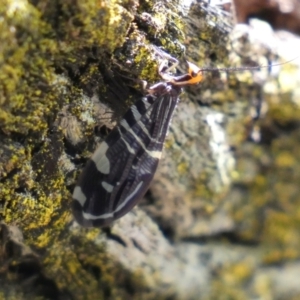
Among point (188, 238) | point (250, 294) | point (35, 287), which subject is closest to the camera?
point (35, 287)

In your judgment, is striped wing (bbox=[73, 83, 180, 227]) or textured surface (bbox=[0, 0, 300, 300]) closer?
textured surface (bbox=[0, 0, 300, 300])

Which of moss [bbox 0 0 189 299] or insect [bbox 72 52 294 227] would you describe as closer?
moss [bbox 0 0 189 299]

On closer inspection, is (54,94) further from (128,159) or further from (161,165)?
(161,165)

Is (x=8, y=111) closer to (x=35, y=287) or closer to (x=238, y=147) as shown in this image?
(x=35, y=287)

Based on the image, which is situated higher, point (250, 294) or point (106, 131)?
point (106, 131)

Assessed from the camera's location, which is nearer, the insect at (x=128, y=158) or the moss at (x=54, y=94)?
the moss at (x=54, y=94)

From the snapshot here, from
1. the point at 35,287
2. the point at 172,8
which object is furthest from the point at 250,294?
the point at 172,8

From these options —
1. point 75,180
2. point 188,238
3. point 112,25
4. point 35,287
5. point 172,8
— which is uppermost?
point 172,8
